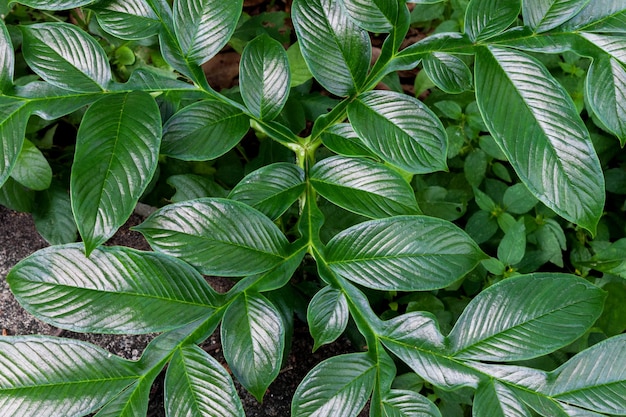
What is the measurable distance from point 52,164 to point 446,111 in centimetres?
95

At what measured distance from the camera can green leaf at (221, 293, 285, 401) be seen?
Answer: 2.89 feet

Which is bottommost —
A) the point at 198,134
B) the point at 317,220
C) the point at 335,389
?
the point at 335,389

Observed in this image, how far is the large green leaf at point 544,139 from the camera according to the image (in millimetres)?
817

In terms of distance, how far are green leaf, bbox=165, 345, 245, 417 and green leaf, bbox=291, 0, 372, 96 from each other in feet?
1.62

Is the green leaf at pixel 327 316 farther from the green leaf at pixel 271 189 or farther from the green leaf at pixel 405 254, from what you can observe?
the green leaf at pixel 271 189

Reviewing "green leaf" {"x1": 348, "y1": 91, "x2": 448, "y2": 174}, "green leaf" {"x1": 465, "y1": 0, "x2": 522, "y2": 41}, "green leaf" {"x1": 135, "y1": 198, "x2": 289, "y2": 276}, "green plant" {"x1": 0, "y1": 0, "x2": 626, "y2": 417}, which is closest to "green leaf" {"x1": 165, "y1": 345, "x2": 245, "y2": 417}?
"green plant" {"x1": 0, "y1": 0, "x2": 626, "y2": 417}

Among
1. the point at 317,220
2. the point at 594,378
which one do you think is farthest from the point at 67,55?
the point at 594,378

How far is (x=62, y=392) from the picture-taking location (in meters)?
0.82

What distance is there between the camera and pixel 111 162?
2.78 ft

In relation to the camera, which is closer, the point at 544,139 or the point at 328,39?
the point at 544,139

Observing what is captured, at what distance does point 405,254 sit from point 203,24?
19.1 inches

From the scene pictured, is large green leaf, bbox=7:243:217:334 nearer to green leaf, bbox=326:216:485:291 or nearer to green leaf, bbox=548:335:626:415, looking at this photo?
green leaf, bbox=326:216:485:291

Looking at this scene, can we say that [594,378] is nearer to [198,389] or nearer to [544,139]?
[544,139]

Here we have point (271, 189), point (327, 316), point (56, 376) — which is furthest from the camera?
point (271, 189)
